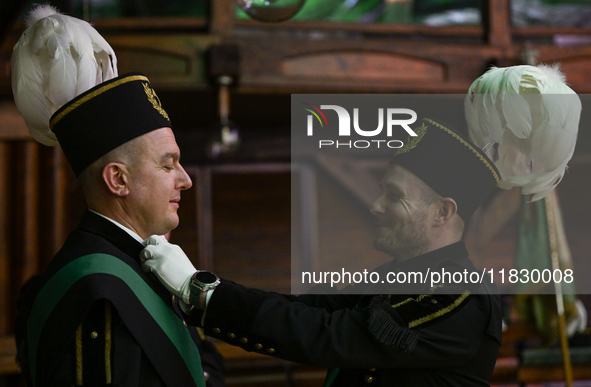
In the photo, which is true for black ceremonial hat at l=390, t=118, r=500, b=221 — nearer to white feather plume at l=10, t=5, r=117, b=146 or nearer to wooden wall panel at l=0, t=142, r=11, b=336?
white feather plume at l=10, t=5, r=117, b=146

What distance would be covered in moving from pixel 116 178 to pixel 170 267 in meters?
0.28

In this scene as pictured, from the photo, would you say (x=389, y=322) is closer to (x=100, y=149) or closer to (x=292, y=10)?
(x=100, y=149)

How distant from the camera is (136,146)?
5.04ft

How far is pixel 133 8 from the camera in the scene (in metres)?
4.79

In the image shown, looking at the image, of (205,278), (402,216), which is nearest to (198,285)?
(205,278)

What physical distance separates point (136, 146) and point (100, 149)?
9cm

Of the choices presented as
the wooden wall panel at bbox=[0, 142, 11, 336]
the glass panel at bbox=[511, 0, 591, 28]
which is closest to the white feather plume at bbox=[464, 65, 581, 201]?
the glass panel at bbox=[511, 0, 591, 28]

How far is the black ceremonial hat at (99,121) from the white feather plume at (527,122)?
0.97 meters

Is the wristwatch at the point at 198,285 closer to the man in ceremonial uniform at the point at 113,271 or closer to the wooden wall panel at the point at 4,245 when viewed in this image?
the man in ceremonial uniform at the point at 113,271

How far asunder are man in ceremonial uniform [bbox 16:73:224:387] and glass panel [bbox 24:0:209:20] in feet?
11.1

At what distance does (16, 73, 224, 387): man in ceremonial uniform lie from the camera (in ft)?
4.37

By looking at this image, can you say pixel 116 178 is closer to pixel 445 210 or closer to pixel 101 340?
pixel 101 340

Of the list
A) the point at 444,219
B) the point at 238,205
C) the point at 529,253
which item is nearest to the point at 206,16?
the point at 238,205

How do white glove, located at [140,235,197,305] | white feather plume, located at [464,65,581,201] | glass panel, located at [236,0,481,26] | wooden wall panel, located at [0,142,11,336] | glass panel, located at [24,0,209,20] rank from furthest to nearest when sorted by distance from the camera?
glass panel, located at [236,0,481,26] < glass panel, located at [24,0,209,20] < wooden wall panel, located at [0,142,11,336] < white feather plume, located at [464,65,581,201] < white glove, located at [140,235,197,305]
